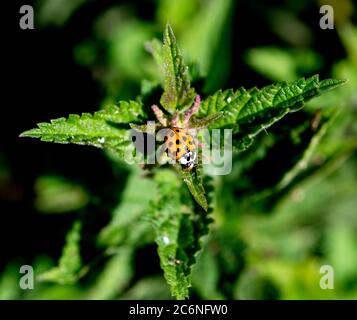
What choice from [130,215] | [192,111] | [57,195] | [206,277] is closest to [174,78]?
[192,111]

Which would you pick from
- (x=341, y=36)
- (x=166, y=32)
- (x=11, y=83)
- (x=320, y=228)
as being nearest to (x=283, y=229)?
(x=320, y=228)

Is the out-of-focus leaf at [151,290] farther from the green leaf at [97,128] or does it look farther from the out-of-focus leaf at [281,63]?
the out-of-focus leaf at [281,63]

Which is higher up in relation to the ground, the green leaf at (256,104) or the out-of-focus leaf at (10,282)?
the green leaf at (256,104)

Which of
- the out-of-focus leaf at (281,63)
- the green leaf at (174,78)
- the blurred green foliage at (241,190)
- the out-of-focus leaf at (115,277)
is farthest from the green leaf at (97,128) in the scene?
the out-of-focus leaf at (281,63)

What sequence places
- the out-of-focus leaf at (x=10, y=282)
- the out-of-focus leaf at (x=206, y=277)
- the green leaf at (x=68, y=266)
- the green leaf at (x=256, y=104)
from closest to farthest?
1. the green leaf at (x=256, y=104)
2. the green leaf at (x=68, y=266)
3. the out-of-focus leaf at (x=206, y=277)
4. the out-of-focus leaf at (x=10, y=282)

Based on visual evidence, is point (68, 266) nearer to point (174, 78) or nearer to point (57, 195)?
point (174, 78)

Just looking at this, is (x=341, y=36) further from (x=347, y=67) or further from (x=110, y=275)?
(x=110, y=275)
